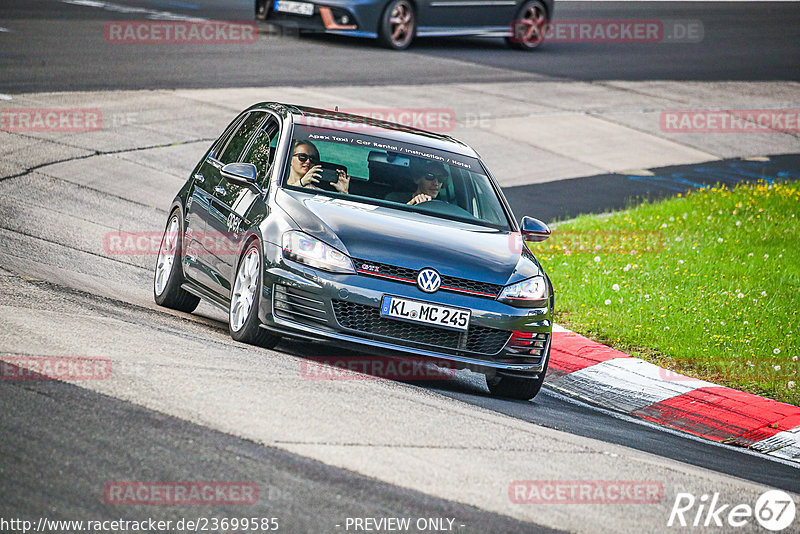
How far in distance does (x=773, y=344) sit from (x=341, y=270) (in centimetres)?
439

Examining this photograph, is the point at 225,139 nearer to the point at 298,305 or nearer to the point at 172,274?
the point at 172,274

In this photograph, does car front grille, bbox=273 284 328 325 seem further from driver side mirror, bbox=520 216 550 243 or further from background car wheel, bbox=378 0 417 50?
background car wheel, bbox=378 0 417 50

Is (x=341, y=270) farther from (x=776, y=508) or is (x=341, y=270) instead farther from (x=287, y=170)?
(x=776, y=508)

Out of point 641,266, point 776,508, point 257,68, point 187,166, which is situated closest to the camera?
point 776,508

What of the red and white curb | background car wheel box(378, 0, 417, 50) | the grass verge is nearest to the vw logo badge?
the red and white curb

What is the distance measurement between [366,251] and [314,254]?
328 millimetres

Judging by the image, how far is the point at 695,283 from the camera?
11.6m

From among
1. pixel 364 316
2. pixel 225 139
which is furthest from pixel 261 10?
pixel 364 316

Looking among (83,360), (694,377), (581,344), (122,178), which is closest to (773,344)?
(694,377)

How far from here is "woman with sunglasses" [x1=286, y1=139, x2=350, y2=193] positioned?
8422 mm

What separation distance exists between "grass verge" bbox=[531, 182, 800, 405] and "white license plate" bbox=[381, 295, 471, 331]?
2.80 m

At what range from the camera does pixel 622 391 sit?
898cm

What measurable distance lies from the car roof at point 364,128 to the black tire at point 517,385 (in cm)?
199

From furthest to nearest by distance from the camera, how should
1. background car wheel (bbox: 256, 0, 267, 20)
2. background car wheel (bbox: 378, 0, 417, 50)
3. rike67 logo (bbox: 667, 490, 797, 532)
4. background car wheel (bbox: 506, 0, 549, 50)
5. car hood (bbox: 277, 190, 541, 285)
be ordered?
background car wheel (bbox: 506, 0, 549, 50) < background car wheel (bbox: 256, 0, 267, 20) < background car wheel (bbox: 378, 0, 417, 50) < car hood (bbox: 277, 190, 541, 285) < rike67 logo (bbox: 667, 490, 797, 532)
